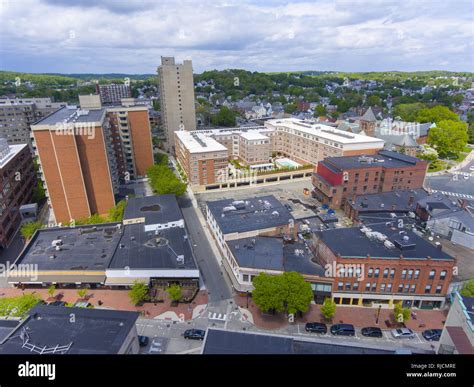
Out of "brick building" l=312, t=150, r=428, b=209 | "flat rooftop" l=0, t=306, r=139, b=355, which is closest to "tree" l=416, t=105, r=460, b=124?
"brick building" l=312, t=150, r=428, b=209

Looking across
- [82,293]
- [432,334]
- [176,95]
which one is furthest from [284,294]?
[176,95]

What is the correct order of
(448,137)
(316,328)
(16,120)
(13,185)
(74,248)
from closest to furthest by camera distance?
1. (316,328)
2. (74,248)
3. (13,185)
4. (16,120)
5. (448,137)

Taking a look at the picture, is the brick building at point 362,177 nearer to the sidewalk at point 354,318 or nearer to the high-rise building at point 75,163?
the sidewalk at point 354,318

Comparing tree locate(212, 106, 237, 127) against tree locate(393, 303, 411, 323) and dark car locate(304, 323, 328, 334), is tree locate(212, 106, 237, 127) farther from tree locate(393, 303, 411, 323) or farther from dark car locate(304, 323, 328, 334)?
tree locate(393, 303, 411, 323)

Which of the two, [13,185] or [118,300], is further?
[13,185]

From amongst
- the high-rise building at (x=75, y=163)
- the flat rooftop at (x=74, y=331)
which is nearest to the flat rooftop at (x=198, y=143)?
the high-rise building at (x=75, y=163)

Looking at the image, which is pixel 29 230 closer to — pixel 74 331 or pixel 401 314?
pixel 74 331
